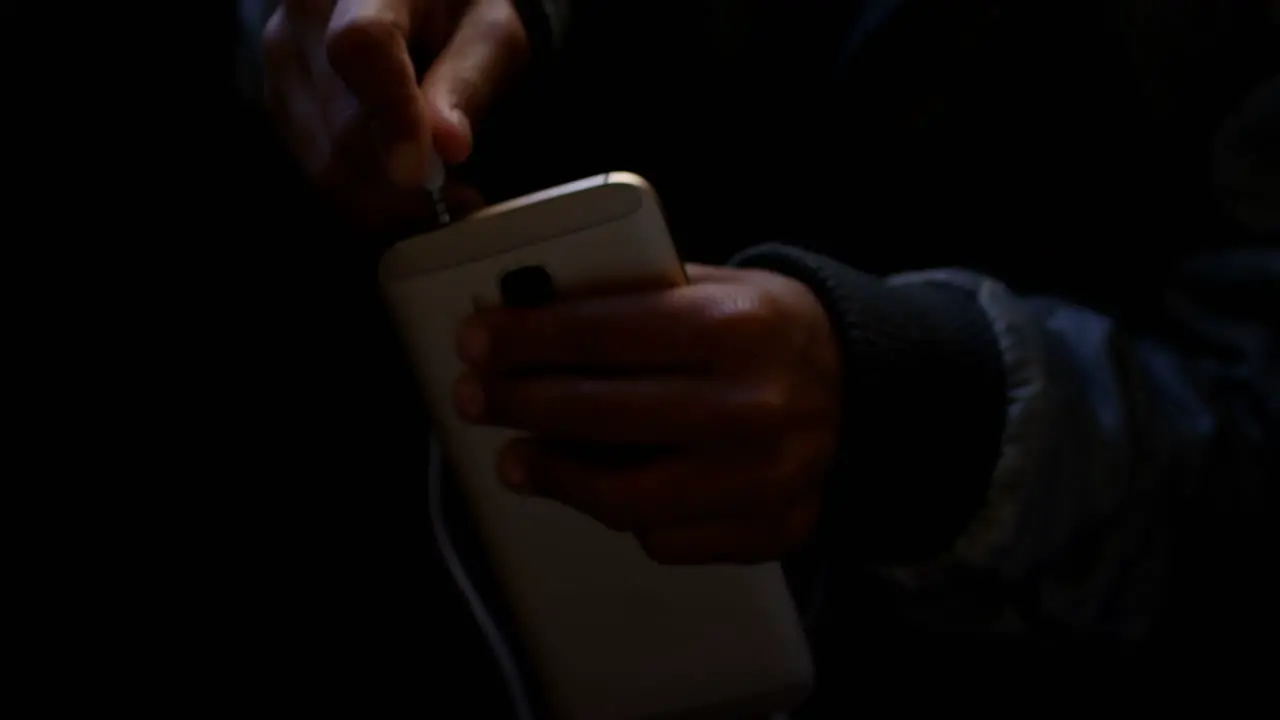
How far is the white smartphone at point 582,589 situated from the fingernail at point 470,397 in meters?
0.02

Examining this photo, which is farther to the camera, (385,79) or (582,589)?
(582,589)

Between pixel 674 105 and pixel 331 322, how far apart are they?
0.23 metres

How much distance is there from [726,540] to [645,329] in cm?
10

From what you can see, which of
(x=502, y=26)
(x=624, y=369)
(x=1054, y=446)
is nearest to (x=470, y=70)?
(x=502, y=26)

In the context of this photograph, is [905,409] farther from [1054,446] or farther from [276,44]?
[276,44]

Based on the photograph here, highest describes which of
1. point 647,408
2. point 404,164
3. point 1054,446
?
point 404,164

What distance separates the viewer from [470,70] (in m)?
0.44

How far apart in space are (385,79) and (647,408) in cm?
14

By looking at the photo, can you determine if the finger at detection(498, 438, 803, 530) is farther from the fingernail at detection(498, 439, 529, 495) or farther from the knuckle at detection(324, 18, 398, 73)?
the knuckle at detection(324, 18, 398, 73)

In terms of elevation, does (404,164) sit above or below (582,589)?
above

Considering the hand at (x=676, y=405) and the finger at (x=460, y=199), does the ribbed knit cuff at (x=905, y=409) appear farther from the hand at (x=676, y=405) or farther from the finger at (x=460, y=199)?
the finger at (x=460, y=199)

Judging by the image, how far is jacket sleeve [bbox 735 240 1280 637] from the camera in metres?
0.45

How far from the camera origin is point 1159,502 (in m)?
0.51

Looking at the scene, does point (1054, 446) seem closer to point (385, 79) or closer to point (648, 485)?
point (648, 485)
